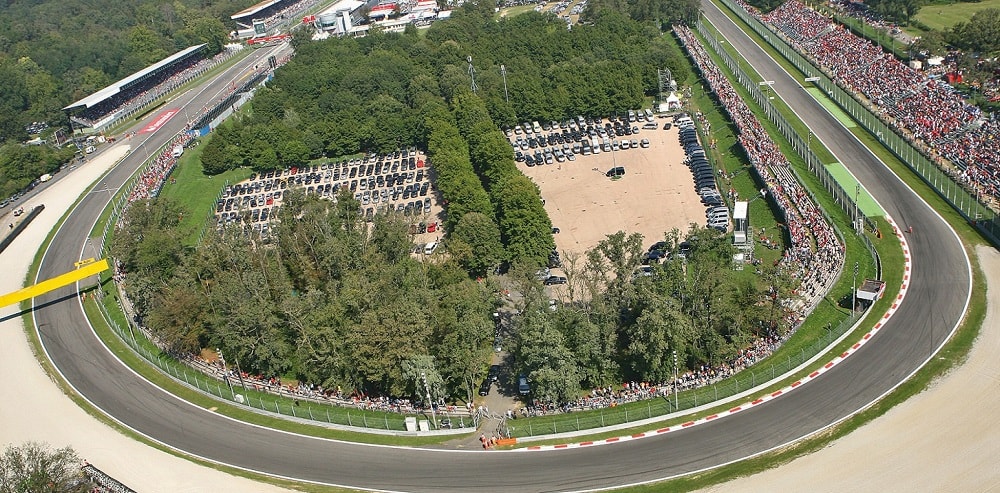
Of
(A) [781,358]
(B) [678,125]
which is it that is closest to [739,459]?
(A) [781,358]

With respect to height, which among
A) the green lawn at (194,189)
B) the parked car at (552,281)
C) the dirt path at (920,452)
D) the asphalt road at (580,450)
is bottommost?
the green lawn at (194,189)

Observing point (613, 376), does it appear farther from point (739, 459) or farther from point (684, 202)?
point (684, 202)

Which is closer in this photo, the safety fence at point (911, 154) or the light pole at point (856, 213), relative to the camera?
the safety fence at point (911, 154)

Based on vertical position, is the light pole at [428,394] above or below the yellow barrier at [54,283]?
above

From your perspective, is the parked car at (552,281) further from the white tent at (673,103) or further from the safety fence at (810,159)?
the white tent at (673,103)

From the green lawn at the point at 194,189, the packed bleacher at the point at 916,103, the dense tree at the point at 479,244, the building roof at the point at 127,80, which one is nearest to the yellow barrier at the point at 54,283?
the green lawn at the point at 194,189

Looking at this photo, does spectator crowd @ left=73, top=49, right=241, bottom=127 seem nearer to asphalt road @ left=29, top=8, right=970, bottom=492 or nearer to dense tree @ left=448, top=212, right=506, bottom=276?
asphalt road @ left=29, top=8, right=970, bottom=492
